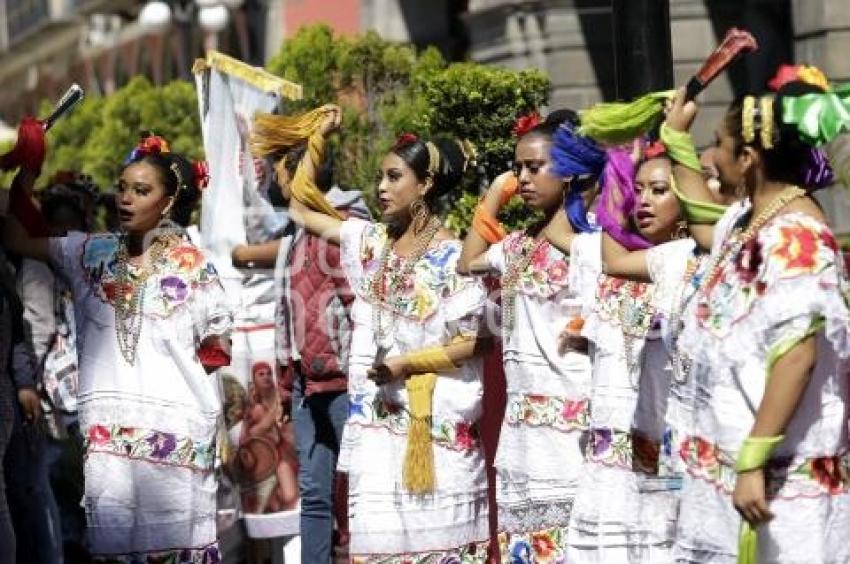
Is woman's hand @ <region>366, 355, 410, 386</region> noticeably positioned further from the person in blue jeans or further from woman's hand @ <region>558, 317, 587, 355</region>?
the person in blue jeans

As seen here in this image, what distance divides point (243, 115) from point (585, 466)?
379 centimetres

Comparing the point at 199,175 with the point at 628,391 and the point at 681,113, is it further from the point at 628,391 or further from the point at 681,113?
the point at 681,113

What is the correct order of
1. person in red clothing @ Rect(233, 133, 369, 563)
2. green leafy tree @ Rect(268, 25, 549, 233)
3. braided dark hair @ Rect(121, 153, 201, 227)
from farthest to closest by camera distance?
green leafy tree @ Rect(268, 25, 549, 233) → person in red clothing @ Rect(233, 133, 369, 563) → braided dark hair @ Rect(121, 153, 201, 227)

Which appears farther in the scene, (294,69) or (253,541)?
(294,69)

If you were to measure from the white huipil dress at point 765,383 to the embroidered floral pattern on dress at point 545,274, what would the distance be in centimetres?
190

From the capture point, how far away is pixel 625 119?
7621 mm

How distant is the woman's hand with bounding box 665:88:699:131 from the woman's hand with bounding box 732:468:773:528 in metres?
1.20

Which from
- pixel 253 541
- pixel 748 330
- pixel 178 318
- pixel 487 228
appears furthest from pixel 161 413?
pixel 748 330

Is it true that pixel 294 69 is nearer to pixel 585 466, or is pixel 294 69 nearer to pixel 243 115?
pixel 243 115

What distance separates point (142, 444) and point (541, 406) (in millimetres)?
1497

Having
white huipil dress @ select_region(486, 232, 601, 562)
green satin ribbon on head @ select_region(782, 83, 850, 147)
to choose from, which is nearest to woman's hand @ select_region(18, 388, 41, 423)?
white huipil dress @ select_region(486, 232, 601, 562)

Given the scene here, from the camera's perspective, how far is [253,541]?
11344 millimetres

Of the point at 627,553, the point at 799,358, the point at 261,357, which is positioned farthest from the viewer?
the point at 261,357

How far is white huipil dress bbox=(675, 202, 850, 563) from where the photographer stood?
21.7 feet
